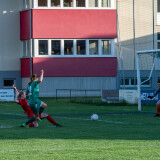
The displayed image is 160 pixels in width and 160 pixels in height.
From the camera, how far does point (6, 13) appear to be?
48.8 meters

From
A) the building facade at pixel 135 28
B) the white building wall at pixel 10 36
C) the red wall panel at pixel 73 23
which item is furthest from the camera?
the building facade at pixel 135 28

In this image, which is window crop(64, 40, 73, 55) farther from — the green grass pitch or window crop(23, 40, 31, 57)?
the green grass pitch

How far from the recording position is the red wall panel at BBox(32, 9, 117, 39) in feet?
154

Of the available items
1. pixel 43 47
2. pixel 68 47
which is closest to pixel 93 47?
pixel 68 47

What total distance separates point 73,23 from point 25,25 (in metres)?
3.88

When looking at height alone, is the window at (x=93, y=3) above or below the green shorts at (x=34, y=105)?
above

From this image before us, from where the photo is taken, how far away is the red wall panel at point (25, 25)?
156 feet

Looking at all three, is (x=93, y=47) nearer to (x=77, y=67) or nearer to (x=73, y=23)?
(x=77, y=67)

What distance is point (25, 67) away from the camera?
48.2m

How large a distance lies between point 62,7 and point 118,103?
1387 centimetres

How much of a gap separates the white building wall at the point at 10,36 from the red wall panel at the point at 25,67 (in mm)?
902

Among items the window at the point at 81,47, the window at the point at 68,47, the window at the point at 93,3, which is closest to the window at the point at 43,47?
the window at the point at 68,47

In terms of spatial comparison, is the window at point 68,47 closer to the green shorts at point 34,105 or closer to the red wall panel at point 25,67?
the red wall panel at point 25,67

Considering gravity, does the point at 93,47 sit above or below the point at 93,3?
below
